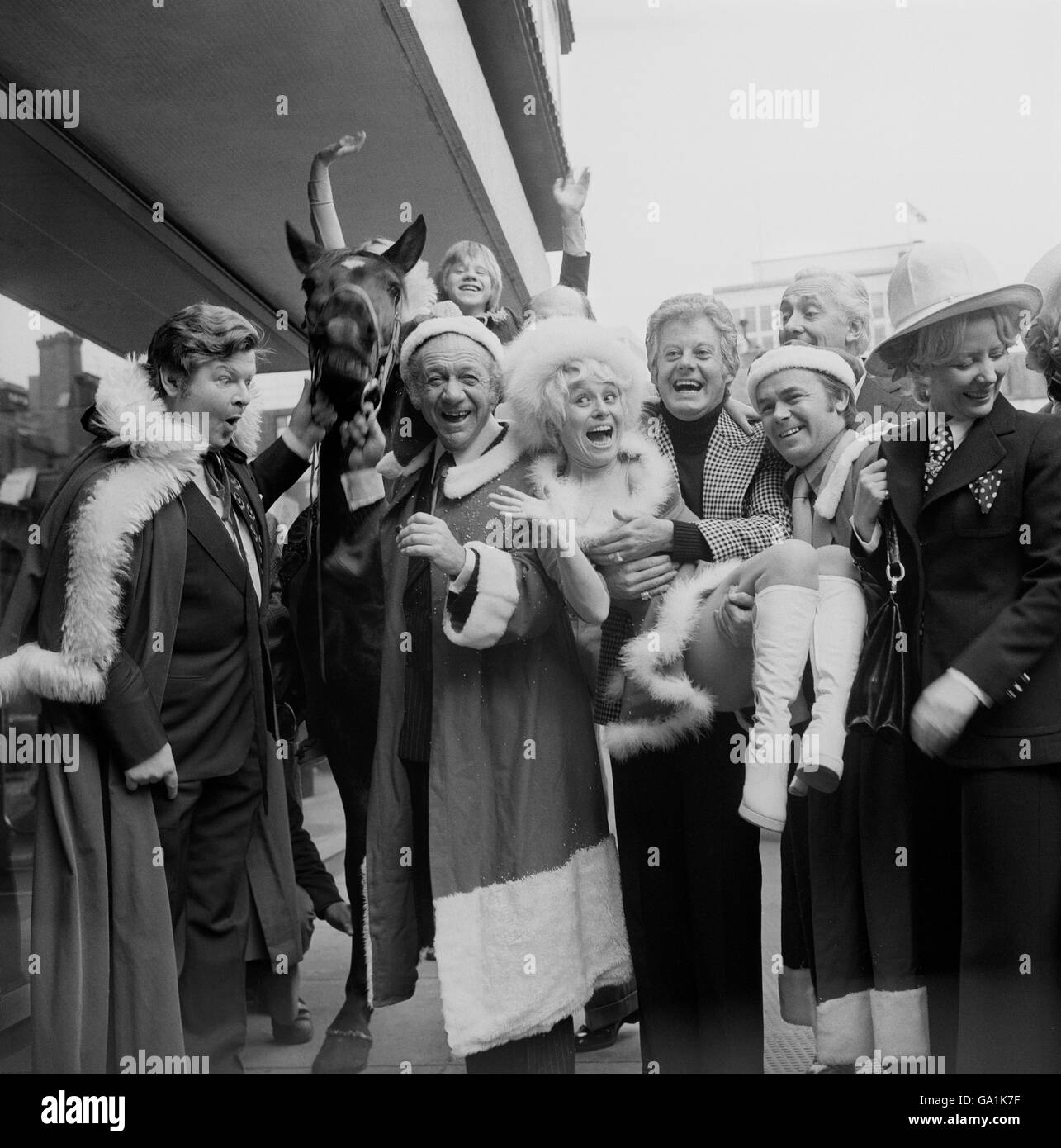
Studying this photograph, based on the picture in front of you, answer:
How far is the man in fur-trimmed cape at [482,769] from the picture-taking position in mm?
2889

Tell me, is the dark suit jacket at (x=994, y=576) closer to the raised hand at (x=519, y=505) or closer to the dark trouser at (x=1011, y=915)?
the dark trouser at (x=1011, y=915)

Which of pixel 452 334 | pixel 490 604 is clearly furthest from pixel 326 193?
pixel 490 604

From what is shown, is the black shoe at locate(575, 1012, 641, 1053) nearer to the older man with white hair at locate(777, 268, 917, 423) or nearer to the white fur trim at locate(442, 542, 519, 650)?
the white fur trim at locate(442, 542, 519, 650)

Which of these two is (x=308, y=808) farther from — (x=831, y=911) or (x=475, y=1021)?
(x=831, y=911)

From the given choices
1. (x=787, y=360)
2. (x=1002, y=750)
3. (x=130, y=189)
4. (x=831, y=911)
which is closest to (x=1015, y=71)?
(x=787, y=360)

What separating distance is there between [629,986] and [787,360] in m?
1.71

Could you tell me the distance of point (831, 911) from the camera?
9.57 feet

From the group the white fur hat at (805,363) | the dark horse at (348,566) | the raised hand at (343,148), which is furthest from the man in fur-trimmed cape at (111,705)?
the white fur hat at (805,363)

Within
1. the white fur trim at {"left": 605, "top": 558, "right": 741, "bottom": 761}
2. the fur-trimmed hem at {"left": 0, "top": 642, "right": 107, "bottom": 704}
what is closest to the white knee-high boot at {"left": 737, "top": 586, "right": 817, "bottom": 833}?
the white fur trim at {"left": 605, "top": 558, "right": 741, "bottom": 761}

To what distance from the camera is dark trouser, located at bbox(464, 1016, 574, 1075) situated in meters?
2.94

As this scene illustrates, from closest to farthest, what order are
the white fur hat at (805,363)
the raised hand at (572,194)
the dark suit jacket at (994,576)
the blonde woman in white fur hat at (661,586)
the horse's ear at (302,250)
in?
the dark suit jacket at (994,576) < the blonde woman in white fur hat at (661,586) < the white fur hat at (805,363) < the horse's ear at (302,250) < the raised hand at (572,194)

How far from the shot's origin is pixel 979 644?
108 inches

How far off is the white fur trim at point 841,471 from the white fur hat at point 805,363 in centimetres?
13

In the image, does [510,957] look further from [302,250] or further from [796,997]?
[302,250]
